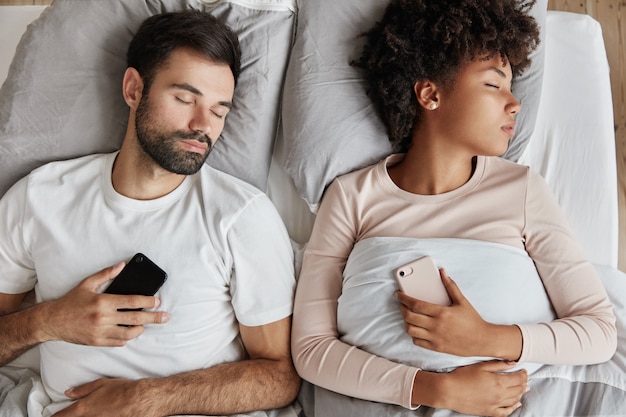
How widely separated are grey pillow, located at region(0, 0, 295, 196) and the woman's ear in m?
0.35

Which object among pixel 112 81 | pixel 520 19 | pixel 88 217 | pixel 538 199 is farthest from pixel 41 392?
pixel 520 19

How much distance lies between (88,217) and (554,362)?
1.04 meters

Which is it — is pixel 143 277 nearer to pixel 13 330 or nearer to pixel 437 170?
pixel 13 330

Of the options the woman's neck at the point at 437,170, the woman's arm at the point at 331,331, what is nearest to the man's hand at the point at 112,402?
the woman's arm at the point at 331,331

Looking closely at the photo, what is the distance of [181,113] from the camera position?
4.15ft

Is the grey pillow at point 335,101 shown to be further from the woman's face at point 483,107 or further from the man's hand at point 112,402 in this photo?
the man's hand at point 112,402

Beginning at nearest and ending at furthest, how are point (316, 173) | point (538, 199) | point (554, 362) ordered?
point (554, 362) → point (538, 199) → point (316, 173)

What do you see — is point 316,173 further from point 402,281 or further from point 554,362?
point 554,362

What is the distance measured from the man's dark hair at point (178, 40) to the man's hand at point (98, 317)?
458 millimetres

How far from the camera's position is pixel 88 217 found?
1323 millimetres

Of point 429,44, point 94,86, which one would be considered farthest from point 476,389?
point 94,86

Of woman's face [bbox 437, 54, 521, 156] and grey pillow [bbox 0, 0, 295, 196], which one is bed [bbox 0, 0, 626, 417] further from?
woman's face [bbox 437, 54, 521, 156]

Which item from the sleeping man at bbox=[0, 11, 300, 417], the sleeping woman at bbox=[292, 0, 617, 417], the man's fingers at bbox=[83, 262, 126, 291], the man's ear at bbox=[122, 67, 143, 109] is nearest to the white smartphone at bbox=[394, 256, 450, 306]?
the sleeping woman at bbox=[292, 0, 617, 417]

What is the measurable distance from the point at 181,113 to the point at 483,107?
65 cm
